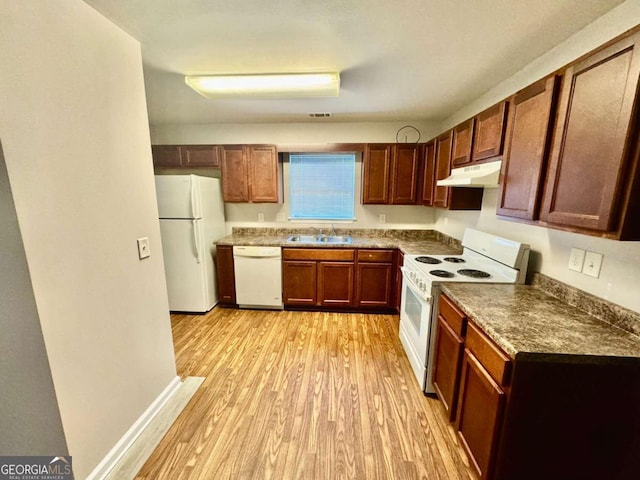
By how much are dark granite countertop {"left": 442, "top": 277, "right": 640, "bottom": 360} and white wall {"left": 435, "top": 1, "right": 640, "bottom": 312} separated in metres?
0.16

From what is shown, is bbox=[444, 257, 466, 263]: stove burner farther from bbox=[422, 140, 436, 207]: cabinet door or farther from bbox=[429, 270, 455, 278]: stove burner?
bbox=[422, 140, 436, 207]: cabinet door

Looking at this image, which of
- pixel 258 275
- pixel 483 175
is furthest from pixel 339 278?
pixel 483 175

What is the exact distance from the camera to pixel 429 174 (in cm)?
302

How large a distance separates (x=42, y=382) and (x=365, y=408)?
1778mm

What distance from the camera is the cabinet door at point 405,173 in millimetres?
3178

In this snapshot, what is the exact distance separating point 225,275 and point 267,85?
7.42 ft

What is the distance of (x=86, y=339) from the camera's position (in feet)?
4.05

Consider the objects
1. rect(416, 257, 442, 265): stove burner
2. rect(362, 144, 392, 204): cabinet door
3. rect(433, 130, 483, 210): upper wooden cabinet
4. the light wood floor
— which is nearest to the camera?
the light wood floor

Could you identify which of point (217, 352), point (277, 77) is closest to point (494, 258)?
point (277, 77)

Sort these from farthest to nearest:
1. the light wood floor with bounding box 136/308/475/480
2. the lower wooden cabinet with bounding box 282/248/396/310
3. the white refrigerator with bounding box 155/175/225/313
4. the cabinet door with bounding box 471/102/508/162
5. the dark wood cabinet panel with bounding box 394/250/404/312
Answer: the lower wooden cabinet with bounding box 282/248/396/310
the dark wood cabinet panel with bounding box 394/250/404/312
the white refrigerator with bounding box 155/175/225/313
the cabinet door with bounding box 471/102/508/162
the light wood floor with bounding box 136/308/475/480

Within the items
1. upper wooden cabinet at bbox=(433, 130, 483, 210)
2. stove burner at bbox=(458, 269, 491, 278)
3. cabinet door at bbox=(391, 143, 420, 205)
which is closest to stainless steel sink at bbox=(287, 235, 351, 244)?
cabinet door at bbox=(391, 143, 420, 205)

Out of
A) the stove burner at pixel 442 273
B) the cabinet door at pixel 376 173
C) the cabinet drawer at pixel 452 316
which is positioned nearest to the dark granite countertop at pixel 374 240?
the cabinet door at pixel 376 173

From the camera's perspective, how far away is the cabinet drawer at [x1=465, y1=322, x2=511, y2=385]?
3.56ft

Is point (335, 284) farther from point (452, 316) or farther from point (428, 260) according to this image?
point (452, 316)
